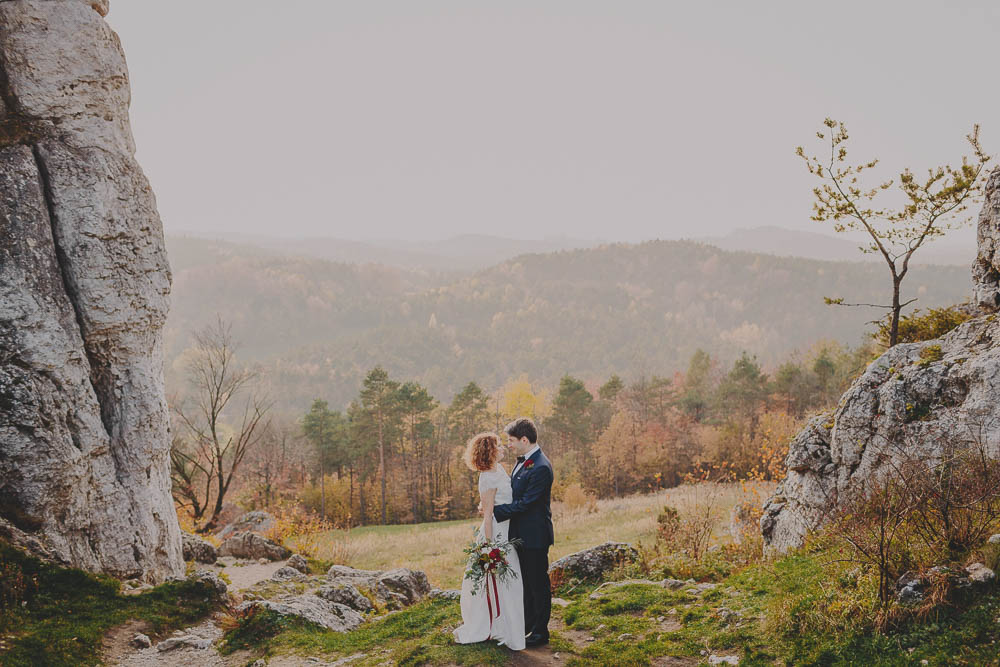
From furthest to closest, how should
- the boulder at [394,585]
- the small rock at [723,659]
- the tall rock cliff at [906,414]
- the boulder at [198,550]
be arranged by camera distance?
the boulder at [198,550]
the boulder at [394,585]
the tall rock cliff at [906,414]
the small rock at [723,659]

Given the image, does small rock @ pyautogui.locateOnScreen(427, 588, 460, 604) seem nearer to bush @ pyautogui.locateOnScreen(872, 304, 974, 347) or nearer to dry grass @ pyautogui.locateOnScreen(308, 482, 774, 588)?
dry grass @ pyautogui.locateOnScreen(308, 482, 774, 588)

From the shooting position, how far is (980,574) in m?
5.14

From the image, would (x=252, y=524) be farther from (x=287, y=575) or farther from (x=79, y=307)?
(x=79, y=307)

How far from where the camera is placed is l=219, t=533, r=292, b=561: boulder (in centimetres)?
1856

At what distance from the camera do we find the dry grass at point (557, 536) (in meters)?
18.7

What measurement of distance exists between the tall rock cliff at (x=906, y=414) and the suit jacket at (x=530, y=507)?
4278 millimetres

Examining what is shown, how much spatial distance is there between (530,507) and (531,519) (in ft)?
0.59

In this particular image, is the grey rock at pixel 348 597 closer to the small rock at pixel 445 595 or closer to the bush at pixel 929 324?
the small rock at pixel 445 595

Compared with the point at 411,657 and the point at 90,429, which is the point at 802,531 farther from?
the point at 90,429

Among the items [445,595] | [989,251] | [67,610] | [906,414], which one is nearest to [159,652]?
[67,610]

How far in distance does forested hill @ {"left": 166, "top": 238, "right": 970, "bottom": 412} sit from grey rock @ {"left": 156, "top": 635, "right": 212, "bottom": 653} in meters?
83.2

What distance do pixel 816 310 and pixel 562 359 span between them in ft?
182

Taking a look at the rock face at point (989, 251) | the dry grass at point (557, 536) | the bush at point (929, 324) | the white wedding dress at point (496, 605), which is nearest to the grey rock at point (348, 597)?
the dry grass at point (557, 536)

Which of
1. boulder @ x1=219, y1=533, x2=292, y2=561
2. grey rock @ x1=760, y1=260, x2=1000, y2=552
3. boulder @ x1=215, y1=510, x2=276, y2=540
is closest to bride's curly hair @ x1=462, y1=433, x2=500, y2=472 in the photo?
grey rock @ x1=760, y1=260, x2=1000, y2=552
